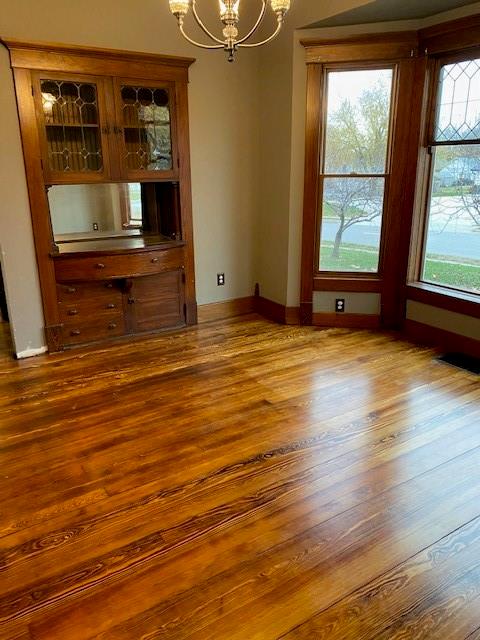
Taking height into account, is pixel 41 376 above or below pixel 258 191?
below

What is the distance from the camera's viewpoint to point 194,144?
4160 mm

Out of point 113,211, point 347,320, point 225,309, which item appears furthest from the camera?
point 225,309

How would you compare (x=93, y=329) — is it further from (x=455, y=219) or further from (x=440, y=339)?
(x=455, y=219)

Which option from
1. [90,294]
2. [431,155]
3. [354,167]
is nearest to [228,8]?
[354,167]

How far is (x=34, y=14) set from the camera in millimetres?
3322

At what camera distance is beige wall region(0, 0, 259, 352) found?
133 inches

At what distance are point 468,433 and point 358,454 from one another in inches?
26.4

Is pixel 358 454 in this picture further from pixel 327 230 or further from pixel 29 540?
pixel 327 230

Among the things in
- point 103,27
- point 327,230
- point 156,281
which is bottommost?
point 156,281

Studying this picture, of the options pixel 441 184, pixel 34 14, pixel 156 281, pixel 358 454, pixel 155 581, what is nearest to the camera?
pixel 155 581

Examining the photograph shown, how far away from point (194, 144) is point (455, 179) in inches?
85.3

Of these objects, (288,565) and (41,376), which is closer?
(288,565)

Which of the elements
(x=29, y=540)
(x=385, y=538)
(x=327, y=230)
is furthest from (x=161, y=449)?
(x=327, y=230)

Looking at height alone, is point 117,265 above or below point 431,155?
below
